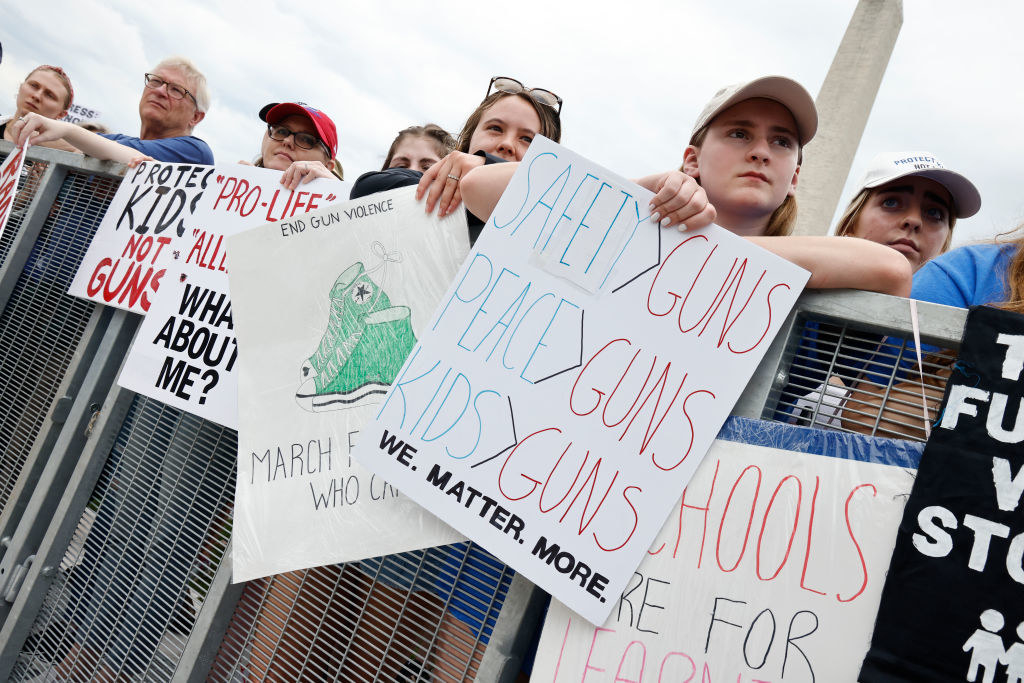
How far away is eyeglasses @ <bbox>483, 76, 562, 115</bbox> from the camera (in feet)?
8.44

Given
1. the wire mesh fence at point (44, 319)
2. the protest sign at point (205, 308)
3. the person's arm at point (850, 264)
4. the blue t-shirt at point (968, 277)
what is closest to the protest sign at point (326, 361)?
the protest sign at point (205, 308)

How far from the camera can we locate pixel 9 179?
128 inches

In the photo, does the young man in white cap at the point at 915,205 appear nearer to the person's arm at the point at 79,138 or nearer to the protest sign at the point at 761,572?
the protest sign at the point at 761,572

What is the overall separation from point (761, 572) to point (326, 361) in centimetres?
111

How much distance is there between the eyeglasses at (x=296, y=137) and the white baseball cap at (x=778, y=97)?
1908mm

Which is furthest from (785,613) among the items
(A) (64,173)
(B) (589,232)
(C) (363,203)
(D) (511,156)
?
(A) (64,173)

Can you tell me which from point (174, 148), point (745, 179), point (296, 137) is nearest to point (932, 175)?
point (745, 179)

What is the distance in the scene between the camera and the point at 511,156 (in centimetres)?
245

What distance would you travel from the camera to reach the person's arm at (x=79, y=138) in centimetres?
295

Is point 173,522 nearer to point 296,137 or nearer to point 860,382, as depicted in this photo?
point 296,137

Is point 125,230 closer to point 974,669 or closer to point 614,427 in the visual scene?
point 614,427

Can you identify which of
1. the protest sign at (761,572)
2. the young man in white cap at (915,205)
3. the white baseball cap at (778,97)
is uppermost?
the young man in white cap at (915,205)

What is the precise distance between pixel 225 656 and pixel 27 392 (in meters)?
1.59

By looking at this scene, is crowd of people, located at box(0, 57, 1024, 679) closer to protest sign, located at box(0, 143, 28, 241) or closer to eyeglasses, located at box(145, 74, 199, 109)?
protest sign, located at box(0, 143, 28, 241)
